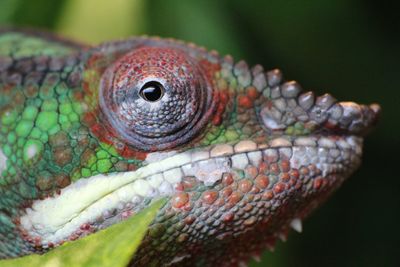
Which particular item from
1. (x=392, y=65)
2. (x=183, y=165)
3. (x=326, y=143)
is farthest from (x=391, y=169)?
(x=183, y=165)

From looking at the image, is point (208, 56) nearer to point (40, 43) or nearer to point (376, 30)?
point (40, 43)

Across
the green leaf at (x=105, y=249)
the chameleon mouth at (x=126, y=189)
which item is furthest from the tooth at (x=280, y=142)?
the green leaf at (x=105, y=249)

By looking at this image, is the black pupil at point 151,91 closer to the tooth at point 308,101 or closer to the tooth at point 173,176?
the tooth at point 173,176

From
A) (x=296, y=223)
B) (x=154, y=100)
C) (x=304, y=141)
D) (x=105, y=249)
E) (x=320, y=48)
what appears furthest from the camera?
(x=320, y=48)

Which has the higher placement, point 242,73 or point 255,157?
point 242,73

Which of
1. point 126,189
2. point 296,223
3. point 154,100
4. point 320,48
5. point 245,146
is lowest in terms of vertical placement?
point 296,223

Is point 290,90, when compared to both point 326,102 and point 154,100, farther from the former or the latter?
point 154,100

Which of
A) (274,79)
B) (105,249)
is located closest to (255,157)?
(274,79)
